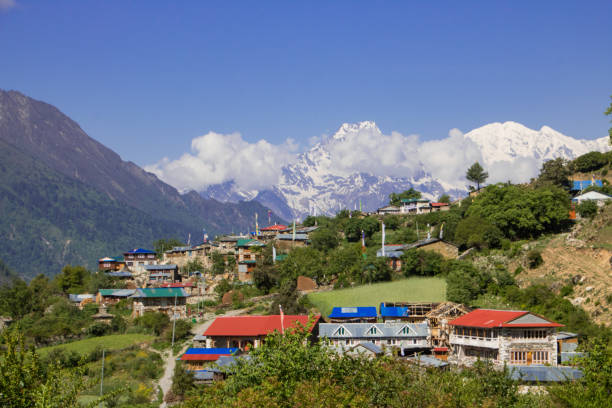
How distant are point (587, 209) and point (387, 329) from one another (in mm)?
36237

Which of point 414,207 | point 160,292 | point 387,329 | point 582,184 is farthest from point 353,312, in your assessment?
point 414,207

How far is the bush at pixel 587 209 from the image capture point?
257 feet

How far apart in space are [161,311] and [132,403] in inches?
1154

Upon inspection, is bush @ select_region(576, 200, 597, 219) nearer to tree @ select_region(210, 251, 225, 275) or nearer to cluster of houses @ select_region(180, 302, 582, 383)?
cluster of houses @ select_region(180, 302, 582, 383)

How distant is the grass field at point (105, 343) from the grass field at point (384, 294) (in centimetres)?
2001

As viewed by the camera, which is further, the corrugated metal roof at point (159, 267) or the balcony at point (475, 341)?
the corrugated metal roof at point (159, 267)

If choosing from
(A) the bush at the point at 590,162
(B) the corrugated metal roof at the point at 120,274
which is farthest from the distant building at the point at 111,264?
(A) the bush at the point at 590,162

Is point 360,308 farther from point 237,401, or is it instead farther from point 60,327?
point 237,401

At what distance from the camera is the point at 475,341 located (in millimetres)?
51500

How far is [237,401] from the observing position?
23.2 metres

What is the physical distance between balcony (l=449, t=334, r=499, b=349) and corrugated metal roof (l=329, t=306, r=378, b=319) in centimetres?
1052

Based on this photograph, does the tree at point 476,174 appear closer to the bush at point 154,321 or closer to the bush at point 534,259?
the bush at point 534,259

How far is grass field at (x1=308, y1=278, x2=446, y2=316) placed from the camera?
67.5 m

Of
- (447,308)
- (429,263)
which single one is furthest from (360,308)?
(429,263)
